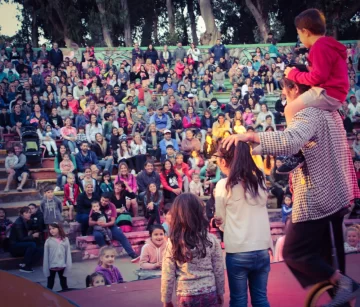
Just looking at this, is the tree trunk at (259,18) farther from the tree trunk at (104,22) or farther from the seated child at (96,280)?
the seated child at (96,280)

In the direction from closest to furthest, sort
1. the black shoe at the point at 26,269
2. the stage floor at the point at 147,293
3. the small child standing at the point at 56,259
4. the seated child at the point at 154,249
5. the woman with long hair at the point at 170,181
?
the stage floor at the point at 147,293
the seated child at the point at 154,249
the small child standing at the point at 56,259
the black shoe at the point at 26,269
the woman with long hair at the point at 170,181

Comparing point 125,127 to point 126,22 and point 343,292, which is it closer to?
point 343,292

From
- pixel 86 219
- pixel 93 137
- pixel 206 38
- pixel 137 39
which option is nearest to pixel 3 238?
pixel 86 219

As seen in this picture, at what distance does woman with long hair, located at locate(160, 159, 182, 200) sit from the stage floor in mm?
5247

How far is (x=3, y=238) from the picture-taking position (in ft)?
27.4

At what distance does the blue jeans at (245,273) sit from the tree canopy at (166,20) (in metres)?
19.5

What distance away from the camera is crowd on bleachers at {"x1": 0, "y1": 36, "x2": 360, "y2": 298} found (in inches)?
344

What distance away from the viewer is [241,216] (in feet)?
10.4

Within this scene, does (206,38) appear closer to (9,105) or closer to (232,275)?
(9,105)

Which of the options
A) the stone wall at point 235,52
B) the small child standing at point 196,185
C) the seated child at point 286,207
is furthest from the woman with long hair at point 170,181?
the stone wall at point 235,52

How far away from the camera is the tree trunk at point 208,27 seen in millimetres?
22047

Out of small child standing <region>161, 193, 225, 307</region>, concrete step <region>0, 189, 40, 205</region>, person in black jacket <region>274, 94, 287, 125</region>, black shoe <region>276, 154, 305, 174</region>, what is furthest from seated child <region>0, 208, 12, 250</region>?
person in black jacket <region>274, 94, 287, 125</region>

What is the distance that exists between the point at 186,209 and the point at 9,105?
1034 cm

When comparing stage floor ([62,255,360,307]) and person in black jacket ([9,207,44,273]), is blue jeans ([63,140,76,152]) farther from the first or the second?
stage floor ([62,255,360,307])
